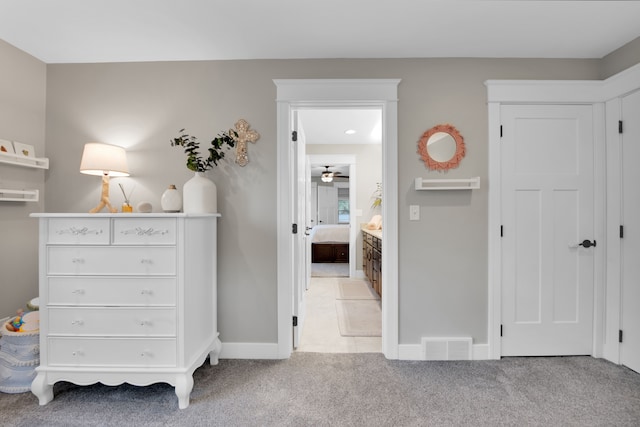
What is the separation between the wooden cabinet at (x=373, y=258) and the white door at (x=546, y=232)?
4.86 feet

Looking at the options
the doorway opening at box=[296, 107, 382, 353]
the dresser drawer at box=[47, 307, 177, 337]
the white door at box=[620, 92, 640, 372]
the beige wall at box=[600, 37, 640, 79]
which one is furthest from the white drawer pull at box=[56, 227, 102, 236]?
the beige wall at box=[600, 37, 640, 79]

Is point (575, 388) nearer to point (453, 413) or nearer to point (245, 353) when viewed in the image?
point (453, 413)

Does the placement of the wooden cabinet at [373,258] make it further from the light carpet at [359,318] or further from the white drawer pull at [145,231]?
the white drawer pull at [145,231]

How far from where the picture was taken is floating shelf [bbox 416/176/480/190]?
219 centimetres

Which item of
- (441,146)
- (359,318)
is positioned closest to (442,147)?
(441,146)

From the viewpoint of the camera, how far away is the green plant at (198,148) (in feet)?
7.00

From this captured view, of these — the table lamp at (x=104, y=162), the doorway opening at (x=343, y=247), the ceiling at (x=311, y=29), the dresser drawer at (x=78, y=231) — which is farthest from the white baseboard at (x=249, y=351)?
the ceiling at (x=311, y=29)

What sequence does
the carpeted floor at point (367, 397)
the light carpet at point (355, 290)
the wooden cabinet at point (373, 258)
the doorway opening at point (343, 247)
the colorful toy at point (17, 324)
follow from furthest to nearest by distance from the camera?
the light carpet at point (355, 290) < the wooden cabinet at point (373, 258) < the doorway opening at point (343, 247) < the colorful toy at point (17, 324) < the carpeted floor at point (367, 397)

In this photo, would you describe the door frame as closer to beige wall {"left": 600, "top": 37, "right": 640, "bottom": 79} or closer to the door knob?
the door knob

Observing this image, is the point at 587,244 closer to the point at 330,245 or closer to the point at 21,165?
the point at 21,165

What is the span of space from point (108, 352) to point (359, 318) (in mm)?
2241

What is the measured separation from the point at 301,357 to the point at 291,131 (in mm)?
1769

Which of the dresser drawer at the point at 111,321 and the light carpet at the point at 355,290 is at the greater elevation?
the dresser drawer at the point at 111,321

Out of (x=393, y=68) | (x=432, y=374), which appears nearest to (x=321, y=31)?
(x=393, y=68)
